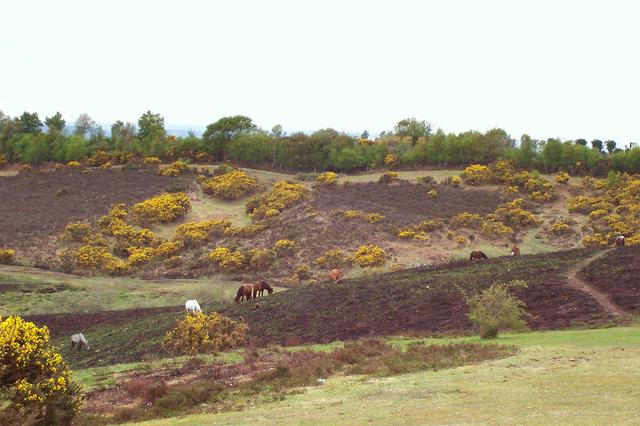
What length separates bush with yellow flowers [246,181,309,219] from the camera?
6975 cm

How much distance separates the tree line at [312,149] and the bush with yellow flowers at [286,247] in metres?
32.6

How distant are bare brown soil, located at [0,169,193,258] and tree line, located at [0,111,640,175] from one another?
10.3m

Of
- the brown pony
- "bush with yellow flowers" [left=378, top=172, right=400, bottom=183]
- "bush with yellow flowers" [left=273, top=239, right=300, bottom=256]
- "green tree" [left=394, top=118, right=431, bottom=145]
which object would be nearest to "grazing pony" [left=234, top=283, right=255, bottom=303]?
the brown pony

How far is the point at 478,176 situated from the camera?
7562 centimetres

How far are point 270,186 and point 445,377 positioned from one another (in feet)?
204

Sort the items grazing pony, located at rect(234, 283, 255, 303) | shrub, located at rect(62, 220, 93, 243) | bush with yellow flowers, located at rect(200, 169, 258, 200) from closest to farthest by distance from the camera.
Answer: grazing pony, located at rect(234, 283, 255, 303) → shrub, located at rect(62, 220, 93, 243) → bush with yellow flowers, located at rect(200, 169, 258, 200)

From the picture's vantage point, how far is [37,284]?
47.8 metres

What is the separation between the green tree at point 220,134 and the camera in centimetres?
9569

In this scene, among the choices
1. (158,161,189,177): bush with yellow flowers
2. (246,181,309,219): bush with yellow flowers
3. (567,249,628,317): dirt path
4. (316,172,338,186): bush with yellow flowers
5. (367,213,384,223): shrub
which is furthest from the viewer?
(158,161,189,177): bush with yellow flowers

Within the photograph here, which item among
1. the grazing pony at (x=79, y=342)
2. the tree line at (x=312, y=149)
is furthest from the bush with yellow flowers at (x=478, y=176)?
the grazing pony at (x=79, y=342)

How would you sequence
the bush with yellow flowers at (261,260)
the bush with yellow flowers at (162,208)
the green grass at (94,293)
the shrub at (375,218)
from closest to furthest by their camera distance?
the green grass at (94,293) < the bush with yellow flowers at (261,260) < the shrub at (375,218) < the bush with yellow flowers at (162,208)

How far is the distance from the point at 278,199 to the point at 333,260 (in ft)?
59.9

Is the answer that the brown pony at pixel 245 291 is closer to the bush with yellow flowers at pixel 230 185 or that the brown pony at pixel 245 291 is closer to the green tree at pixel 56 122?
the bush with yellow flowers at pixel 230 185

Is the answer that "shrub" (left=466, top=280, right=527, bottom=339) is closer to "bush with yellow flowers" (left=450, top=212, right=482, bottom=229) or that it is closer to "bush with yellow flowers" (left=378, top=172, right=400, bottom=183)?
"bush with yellow flowers" (left=450, top=212, right=482, bottom=229)
